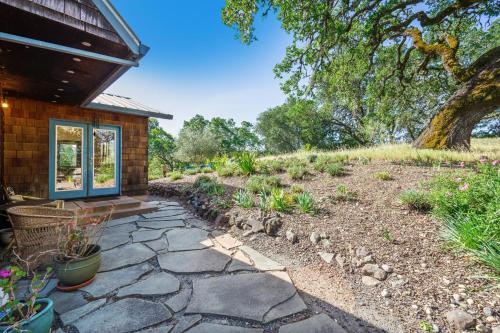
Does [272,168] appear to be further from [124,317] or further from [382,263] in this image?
[124,317]

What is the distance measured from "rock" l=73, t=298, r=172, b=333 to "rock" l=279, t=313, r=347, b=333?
104 centimetres

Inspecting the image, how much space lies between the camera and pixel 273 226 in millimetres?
3324

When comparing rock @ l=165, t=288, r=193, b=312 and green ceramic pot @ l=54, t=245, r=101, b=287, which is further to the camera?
green ceramic pot @ l=54, t=245, r=101, b=287

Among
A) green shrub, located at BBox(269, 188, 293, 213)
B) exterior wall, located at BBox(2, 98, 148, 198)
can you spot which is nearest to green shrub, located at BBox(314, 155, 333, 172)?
green shrub, located at BBox(269, 188, 293, 213)

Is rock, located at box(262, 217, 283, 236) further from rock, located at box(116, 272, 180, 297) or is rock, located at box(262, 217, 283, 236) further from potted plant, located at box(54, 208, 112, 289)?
potted plant, located at box(54, 208, 112, 289)

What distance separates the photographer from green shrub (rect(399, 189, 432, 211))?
3127 millimetres

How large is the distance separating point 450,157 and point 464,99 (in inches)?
82.2

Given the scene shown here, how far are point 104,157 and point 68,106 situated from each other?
150 cm

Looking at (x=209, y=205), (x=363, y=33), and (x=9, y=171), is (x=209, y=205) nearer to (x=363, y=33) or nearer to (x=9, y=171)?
(x=9, y=171)

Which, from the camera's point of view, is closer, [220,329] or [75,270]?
[220,329]

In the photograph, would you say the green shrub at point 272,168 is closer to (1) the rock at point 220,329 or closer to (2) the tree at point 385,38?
(2) the tree at point 385,38

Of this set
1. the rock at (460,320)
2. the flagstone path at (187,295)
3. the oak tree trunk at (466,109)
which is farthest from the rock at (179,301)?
the oak tree trunk at (466,109)

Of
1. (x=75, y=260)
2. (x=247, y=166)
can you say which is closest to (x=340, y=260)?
(x=75, y=260)

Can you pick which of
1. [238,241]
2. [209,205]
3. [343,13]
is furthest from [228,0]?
[238,241]
